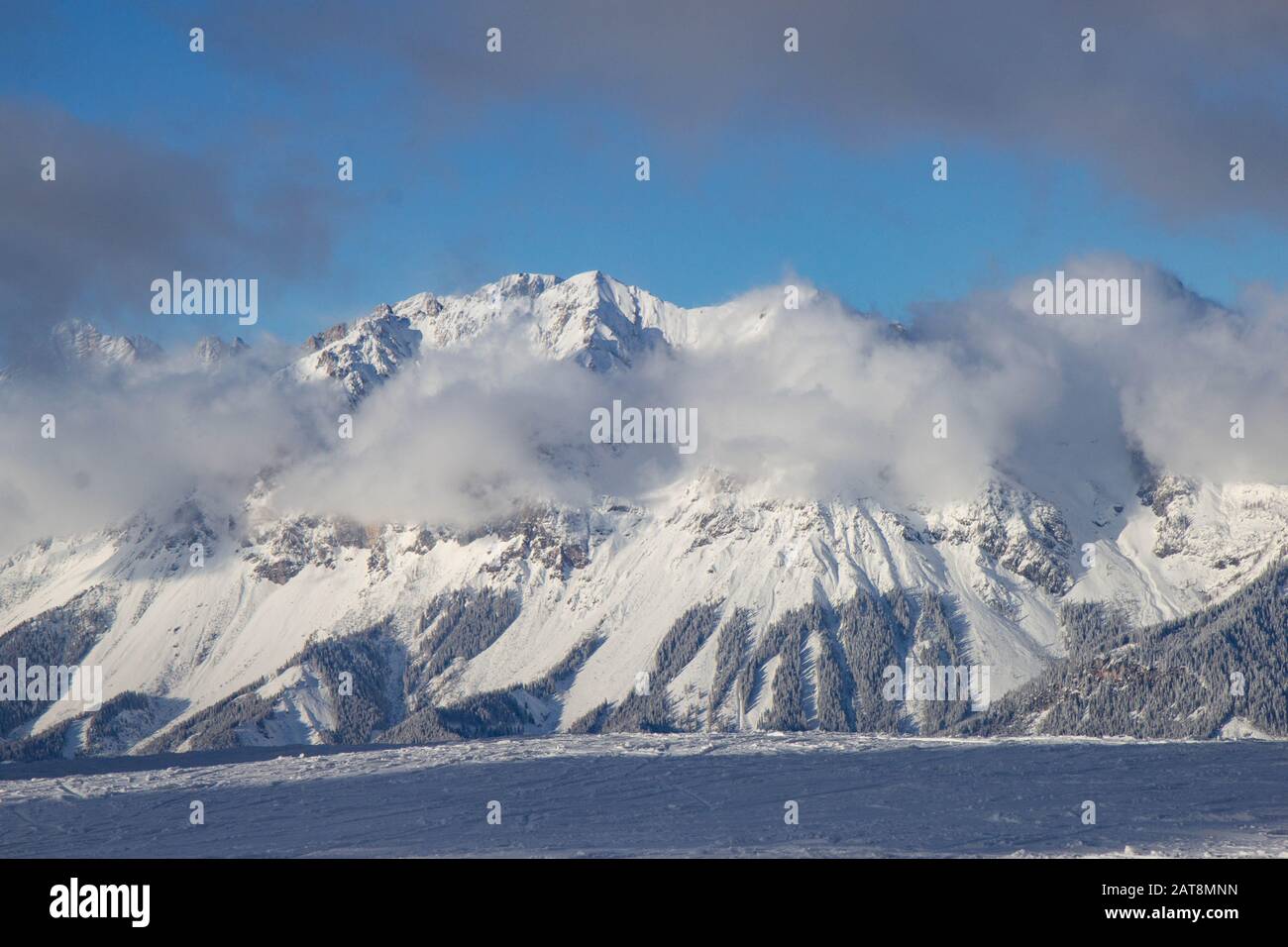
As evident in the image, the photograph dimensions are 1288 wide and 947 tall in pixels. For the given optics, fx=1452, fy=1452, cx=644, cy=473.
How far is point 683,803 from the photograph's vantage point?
5413 inches

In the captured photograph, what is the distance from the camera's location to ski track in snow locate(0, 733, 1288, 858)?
4505 inches

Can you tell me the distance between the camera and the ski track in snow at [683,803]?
375ft
